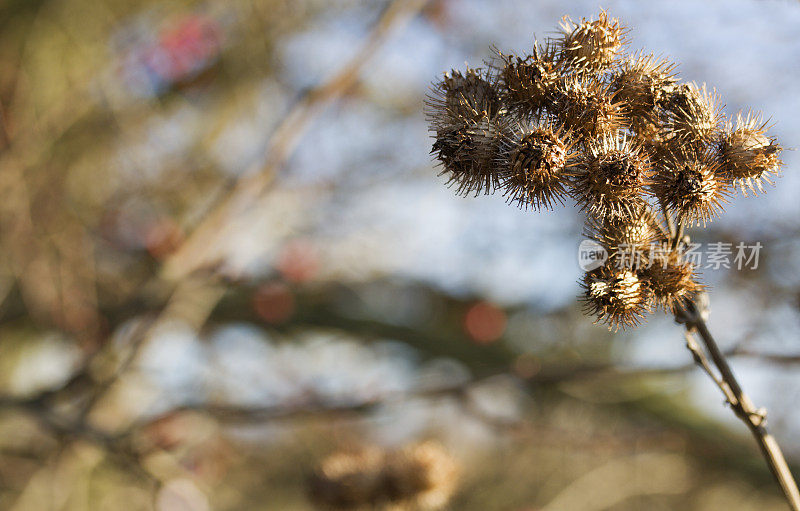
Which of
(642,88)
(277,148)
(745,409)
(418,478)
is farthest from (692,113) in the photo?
(277,148)

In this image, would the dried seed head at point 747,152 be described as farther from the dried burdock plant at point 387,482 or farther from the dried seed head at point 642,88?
the dried burdock plant at point 387,482

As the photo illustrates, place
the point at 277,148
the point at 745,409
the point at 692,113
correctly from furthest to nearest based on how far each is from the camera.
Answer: the point at 277,148
the point at 692,113
the point at 745,409

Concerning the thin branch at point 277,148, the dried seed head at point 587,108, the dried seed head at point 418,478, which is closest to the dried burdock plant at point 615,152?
the dried seed head at point 587,108

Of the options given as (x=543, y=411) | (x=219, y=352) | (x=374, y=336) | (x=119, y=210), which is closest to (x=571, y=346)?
(x=543, y=411)

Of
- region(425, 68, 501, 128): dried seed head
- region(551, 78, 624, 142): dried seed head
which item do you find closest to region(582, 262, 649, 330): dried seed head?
region(551, 78, 624, 142): dried seed head

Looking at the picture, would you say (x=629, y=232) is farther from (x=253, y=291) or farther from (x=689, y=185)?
(x=253, y=291)

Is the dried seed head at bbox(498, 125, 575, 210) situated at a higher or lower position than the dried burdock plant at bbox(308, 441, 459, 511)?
higher

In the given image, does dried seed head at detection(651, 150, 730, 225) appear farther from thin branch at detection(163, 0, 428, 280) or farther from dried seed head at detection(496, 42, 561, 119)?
thin branch at detection(163, 0, 428, 280)
